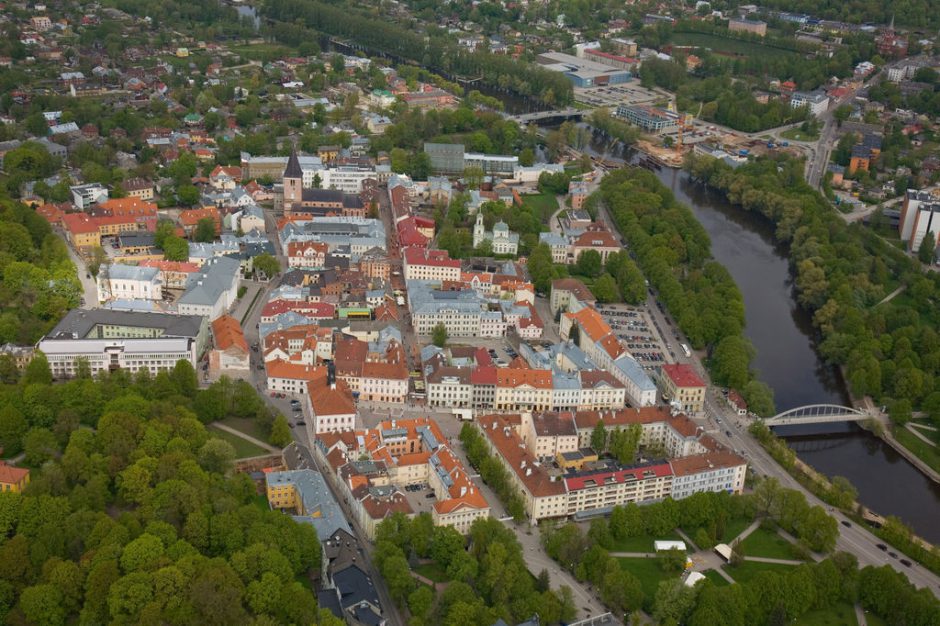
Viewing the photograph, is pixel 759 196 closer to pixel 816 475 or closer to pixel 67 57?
pixel 816 475

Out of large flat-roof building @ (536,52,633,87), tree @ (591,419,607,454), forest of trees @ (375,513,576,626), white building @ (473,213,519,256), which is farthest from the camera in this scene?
large flat-roof building @ (536,52,633,87)

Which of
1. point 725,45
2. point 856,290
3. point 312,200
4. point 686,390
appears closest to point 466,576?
point 686,390

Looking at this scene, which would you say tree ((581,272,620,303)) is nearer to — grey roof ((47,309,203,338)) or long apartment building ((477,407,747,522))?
long apartment building ((477,407,747,522))

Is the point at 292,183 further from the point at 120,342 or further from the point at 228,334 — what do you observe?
the point at 120,342

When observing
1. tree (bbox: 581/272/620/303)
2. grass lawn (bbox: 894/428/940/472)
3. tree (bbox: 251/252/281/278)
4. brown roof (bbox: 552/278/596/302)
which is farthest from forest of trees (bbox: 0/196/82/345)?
grass lawn (bbox: 894/428/940/472)

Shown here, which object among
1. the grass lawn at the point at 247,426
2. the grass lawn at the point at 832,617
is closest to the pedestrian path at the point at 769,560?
the grass lawn at the point at 832,617

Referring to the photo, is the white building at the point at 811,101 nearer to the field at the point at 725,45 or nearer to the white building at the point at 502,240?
the field at the point at 725,45

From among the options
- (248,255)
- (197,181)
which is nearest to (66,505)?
(248,255)
